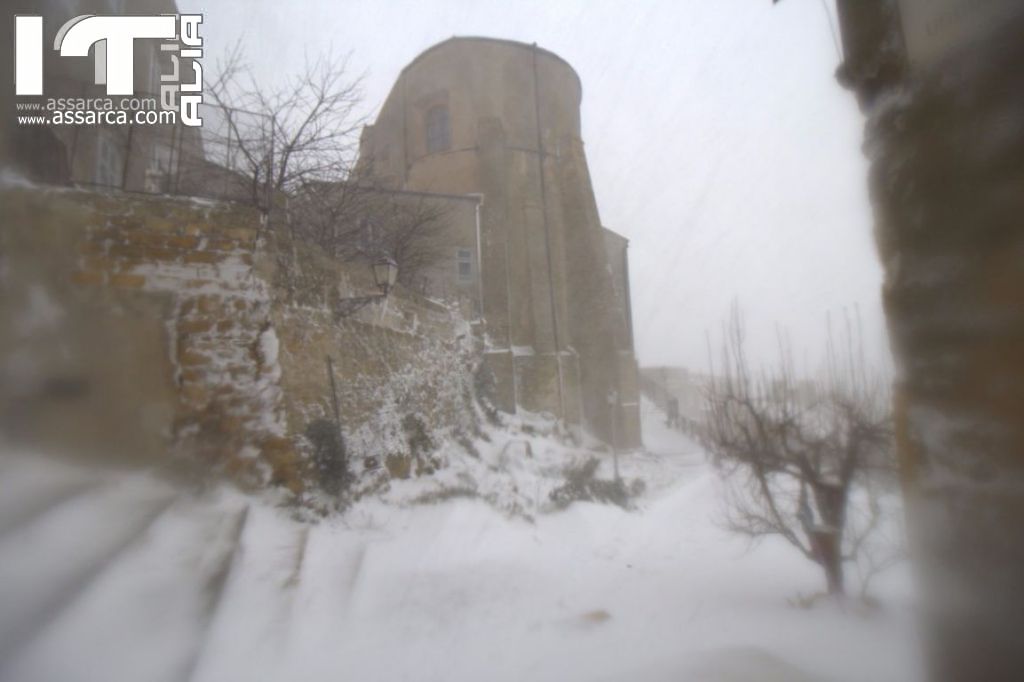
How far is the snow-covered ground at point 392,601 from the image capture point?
141 cm

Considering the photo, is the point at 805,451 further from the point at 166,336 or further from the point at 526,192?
the point at 526,192

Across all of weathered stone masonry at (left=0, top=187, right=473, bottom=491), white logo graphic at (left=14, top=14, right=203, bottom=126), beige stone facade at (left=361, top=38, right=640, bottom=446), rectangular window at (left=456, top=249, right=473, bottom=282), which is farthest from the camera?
beige stone facade at (left=361, top=38, right=640, bottom=446)

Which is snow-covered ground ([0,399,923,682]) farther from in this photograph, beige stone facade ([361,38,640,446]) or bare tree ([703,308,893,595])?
beige stone facade ([361,38,640,446])

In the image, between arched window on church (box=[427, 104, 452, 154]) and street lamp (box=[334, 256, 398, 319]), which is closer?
street lamp (box=[334, 256, 398, 319])

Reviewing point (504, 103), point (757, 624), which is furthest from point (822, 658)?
point (504, 103)

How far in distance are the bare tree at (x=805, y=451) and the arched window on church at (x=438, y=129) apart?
14859 millimetres

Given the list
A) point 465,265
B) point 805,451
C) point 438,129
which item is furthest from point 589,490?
point 438,129

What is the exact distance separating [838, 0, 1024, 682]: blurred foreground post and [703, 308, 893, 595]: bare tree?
93 mm

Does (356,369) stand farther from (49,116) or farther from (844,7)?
(844,7)

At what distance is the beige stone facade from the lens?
13547 mm

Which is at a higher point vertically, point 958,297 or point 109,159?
point 109,159

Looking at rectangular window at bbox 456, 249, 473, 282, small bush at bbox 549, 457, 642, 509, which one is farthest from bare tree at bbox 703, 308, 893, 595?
rectangular window at bbox 456, 249, 473, 282

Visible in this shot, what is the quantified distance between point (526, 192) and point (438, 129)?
11.2 feet

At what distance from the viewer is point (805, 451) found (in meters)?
1.43
